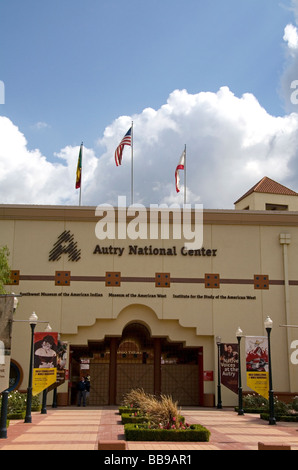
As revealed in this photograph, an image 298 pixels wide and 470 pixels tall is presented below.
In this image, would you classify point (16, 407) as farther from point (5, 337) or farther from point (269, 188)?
point (269, 188)

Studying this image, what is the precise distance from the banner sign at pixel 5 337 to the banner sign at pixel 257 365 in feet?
43.5

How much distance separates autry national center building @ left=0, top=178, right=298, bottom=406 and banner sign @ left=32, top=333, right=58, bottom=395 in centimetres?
737

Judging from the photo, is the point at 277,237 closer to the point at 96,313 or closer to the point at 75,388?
the point at 96,313

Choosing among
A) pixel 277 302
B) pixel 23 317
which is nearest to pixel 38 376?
pixel 23 317

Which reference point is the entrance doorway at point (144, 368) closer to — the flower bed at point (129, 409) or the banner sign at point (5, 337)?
the flower bed at point (129, 409)

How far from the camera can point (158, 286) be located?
35.2 metres

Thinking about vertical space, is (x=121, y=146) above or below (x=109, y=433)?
above

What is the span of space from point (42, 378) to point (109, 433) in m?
7.19

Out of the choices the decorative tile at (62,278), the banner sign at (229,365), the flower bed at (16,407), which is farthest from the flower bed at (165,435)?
the decorative tile at (62,278)

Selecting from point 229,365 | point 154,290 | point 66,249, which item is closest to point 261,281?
point 229,365

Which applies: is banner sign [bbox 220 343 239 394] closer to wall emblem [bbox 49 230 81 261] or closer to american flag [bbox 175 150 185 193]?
wall emblem [bbox 49 230 81 261]

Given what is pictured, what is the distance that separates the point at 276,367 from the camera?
3475cm

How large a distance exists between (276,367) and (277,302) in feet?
13.4

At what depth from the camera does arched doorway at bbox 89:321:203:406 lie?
36.5 meters
